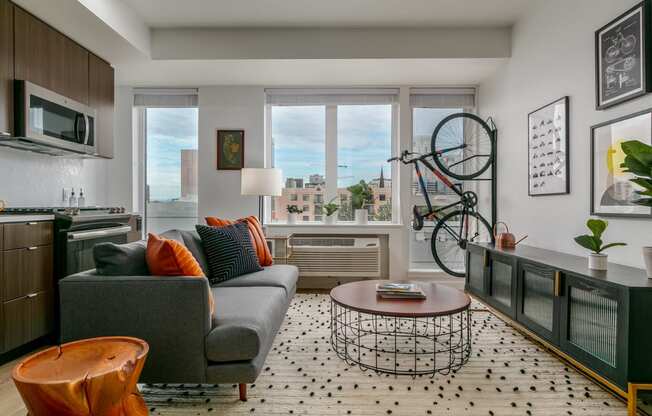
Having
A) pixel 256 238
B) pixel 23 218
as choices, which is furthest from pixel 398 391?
pixel 23 218

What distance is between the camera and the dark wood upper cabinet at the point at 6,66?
2.53m

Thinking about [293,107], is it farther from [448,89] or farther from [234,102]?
[448,89]

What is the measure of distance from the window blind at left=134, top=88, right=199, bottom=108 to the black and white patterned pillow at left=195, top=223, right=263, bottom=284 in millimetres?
2394

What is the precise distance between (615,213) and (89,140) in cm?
422

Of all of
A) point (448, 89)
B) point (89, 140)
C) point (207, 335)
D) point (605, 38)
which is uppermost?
point (448, 89)

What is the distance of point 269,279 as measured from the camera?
2719 millimetres

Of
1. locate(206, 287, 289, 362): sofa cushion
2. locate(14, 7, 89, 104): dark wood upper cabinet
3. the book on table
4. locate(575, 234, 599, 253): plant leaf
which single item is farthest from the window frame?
locate(575, 234, 599, 253): plant leaf

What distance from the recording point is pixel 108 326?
5.78 feet

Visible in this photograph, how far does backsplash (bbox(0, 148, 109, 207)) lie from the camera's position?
3.03 m

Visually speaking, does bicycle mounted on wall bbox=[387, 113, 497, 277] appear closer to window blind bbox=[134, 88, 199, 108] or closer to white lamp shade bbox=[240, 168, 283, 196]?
white lamp shade bbox=[240, 168, 283, 196]

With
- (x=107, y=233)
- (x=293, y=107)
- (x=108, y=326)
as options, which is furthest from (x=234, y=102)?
(x=108, y=326)

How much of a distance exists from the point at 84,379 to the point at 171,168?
12.4ft

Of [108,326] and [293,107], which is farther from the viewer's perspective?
[293,107]

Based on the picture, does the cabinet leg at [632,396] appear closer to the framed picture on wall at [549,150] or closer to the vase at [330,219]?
the framed picture on wall at [549,150]
